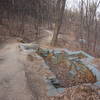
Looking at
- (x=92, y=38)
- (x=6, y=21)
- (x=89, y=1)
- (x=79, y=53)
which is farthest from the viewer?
(x=92, y=38)

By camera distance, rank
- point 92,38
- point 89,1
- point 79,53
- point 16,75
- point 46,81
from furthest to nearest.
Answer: point 92,38 < point 89,1 < point 79,53 < point 16,75 < point 46,81

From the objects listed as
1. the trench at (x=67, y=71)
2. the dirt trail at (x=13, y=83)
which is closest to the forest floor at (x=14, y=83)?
the dirt trail at (x=13, y=83)

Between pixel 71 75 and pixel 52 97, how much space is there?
65.9 inches

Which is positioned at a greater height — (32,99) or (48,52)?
(48,52)

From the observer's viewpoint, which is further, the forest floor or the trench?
the trench

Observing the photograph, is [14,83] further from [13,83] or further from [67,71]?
[67,71]

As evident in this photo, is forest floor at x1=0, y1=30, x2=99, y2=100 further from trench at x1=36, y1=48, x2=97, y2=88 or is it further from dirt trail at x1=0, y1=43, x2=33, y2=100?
trench at x1=36, y1=48, x2=97, y2=88

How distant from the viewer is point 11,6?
584 inches

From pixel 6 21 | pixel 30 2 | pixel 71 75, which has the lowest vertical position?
pixel 71 75

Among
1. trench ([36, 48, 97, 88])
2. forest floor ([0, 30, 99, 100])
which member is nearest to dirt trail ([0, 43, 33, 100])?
forest floor ([0, 30, 99, 100])

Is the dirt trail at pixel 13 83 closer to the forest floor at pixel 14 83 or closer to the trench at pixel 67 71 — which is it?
the forest floor at pixel 14 83

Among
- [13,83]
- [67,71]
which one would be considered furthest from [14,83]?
[67,71]

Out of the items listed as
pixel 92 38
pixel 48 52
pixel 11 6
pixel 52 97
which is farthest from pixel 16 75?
pixel 92 38

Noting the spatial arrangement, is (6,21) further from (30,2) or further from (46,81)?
(46,81)
